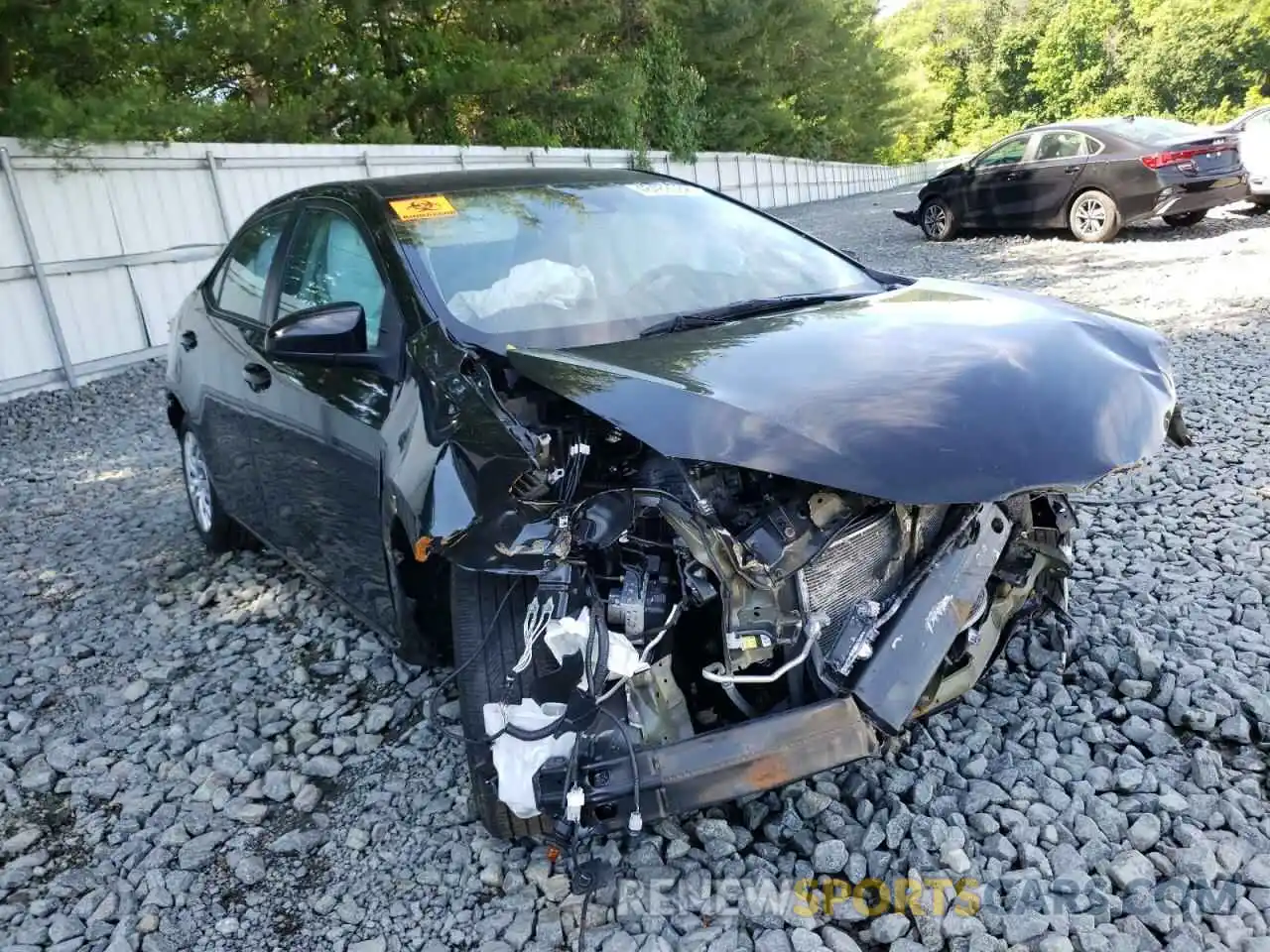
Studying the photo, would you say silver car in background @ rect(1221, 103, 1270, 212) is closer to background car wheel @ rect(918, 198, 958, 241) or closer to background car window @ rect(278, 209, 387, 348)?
background car wheel @ rect(918, 198, 958, 241)

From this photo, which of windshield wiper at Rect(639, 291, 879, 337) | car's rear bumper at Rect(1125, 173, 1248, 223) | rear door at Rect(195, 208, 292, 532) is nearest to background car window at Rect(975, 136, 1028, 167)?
car's rear bumper at Rect(1125, 173, 1248, 223)

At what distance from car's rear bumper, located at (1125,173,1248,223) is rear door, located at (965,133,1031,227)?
68.8 inches

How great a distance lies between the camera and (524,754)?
2086mm

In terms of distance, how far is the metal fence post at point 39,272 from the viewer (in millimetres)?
8500

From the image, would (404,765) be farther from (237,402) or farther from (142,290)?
(142,290)

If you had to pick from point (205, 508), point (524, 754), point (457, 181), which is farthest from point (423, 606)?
point (205, 508)

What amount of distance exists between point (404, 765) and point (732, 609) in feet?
4.17

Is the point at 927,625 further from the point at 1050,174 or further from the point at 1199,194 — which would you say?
the point at 1050,174

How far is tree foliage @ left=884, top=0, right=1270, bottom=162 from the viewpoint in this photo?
144 feet

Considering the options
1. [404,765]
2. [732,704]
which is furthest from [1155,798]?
[404,765]

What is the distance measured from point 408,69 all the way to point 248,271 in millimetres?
13867

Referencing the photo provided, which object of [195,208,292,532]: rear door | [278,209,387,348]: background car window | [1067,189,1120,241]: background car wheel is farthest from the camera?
[1067,189,1120,241]: background car wheel

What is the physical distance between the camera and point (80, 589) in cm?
443

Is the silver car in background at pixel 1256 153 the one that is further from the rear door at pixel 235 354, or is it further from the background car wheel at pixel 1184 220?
the rear door at pixel 235 354
